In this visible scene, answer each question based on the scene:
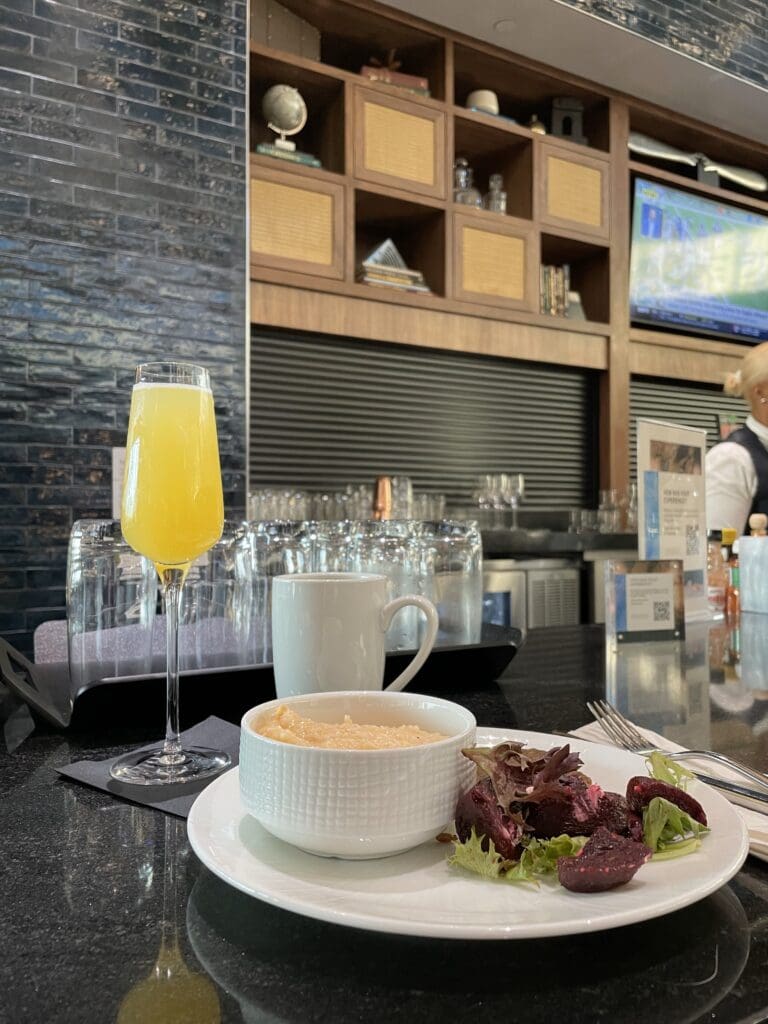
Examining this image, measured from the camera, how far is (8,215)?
2609mm

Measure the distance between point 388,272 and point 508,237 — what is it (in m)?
0.67

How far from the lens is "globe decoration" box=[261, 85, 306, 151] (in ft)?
11.3

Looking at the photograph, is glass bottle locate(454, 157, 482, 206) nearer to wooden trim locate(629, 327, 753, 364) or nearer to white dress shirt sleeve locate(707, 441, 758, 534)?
wooden trim locate(629, 327, 753, 364)

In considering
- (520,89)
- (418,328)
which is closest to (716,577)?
(418,328)

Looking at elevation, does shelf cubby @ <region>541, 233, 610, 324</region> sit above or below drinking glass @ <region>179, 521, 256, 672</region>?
above

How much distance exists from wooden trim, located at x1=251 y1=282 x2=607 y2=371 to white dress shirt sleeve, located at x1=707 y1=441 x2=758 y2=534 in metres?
1.16

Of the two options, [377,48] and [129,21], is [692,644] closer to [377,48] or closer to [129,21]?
[129,21]

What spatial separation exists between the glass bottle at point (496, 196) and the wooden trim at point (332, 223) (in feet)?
3.02

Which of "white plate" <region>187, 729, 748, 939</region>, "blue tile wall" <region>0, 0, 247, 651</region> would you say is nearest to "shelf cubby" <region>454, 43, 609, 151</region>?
"blue tile wall" <region>0, 0, 247, 651</region>

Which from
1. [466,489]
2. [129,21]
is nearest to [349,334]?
[466,489]

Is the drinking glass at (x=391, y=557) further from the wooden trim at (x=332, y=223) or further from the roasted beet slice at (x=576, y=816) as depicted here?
the wooden trim at (x=332, y=223)

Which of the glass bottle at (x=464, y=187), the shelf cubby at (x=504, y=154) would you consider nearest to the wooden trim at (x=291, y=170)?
the glass bottle at (x=464, y=187)

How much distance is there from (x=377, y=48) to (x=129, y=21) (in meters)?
1.41

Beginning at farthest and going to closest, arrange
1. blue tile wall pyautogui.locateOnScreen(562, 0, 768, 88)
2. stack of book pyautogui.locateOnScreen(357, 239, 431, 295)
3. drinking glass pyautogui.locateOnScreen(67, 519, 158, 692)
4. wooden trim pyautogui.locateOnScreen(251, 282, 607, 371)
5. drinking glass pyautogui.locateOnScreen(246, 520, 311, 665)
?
blue tile wall pyautogui.locateOnScreen(562, 0, 768, 88) < stack of book pyautogui.locateOnScreen(357, 239, 431, 295) < wooden trim pyautogui.locateOnScreen(251, 282, 607, 371) < drinking glass pyautogui.locateOnScreen(246, 520, 311, 665) < drinking glass pyautogui.locateOnScreen(67, 519, 158, 692)
